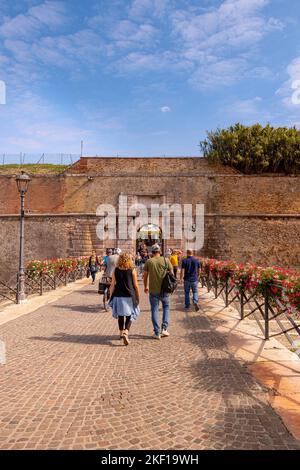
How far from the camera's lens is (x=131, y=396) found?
10.2 feet

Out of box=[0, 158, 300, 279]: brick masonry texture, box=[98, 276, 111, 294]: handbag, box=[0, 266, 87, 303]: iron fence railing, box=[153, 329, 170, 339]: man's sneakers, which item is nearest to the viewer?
box=[153, 329, 170, 339]: man's sneakers

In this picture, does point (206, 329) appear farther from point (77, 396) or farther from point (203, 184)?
point (203, 184)

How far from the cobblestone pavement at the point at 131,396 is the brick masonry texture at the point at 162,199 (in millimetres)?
18104

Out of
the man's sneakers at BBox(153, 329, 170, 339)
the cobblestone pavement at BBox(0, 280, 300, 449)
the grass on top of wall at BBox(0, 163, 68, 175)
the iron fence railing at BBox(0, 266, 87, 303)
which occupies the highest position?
the grass on top of wall at BBox(0, 163, 68, 175)

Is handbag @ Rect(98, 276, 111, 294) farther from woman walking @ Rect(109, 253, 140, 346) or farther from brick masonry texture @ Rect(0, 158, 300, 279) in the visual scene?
brick masonry texture @ Rect(0, 158, 300, 279)

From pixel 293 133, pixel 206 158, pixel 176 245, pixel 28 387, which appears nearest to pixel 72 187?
pixel 176 245

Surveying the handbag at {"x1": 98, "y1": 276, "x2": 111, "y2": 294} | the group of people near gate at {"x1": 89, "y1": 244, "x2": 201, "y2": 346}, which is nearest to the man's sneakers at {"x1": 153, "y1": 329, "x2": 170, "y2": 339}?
the group of people near gate at {"x1": 89, "y1": 244, "x2": 201, "y2": 346}

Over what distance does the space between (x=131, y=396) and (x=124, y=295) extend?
2036mm

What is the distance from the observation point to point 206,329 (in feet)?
19.5

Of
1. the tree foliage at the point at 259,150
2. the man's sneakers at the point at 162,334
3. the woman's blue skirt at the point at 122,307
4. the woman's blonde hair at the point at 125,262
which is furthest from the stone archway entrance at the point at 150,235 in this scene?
the woman's blue skirt at the point at 122,307

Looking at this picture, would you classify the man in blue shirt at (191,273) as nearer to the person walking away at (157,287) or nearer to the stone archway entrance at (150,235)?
the person walking away at (157,287)

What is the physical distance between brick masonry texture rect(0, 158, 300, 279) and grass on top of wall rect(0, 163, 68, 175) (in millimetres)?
3005

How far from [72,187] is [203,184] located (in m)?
10.6

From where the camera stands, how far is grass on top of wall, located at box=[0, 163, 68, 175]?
91.5 feet
